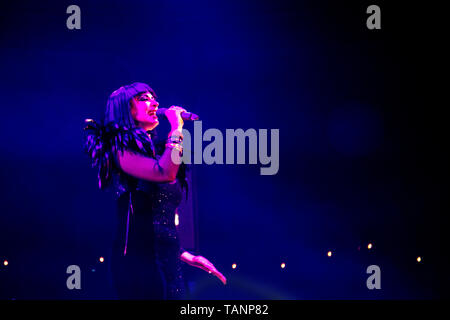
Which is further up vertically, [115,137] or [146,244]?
[115,137]

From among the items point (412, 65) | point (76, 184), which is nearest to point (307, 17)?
point (412, 65)

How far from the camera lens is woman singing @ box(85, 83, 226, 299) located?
1.87 metres

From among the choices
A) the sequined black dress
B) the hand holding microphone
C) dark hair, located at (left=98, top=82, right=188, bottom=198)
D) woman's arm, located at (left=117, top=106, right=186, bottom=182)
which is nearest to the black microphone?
the hand holding microphone

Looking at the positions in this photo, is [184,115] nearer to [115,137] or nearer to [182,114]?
[182,114]

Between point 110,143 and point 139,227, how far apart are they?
1.34ft

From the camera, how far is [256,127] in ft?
11.3

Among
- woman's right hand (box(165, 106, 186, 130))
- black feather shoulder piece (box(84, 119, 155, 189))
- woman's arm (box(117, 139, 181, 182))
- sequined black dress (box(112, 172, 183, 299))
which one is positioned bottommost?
sequined black dress (box(112, 172, 183, 299))

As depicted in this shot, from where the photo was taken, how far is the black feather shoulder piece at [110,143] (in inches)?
76.4

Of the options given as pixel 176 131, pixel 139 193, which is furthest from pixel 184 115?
pixel 139 193

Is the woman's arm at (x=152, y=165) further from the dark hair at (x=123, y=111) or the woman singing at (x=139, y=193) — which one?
the dark hair at (x=123, y=111)

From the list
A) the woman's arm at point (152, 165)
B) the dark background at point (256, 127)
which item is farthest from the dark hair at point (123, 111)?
the dark background at point (256, 127)

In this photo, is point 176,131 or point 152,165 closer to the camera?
point 152,165

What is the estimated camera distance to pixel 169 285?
189cm

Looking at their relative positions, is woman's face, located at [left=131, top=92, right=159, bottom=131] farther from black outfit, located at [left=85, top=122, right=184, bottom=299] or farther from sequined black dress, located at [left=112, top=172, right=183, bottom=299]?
sequined black dress, located at [left=112, top=172, right=183, bottom=299]
